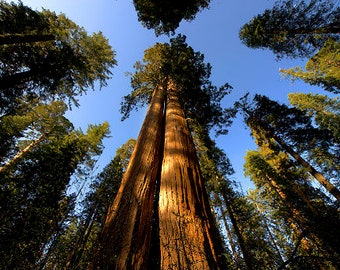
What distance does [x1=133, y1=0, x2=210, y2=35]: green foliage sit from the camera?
30.8 feet

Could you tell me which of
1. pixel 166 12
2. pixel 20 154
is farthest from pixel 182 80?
pixel 20 154

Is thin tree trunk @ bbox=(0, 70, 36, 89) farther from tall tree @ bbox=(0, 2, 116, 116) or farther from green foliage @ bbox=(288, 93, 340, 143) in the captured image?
green foliage @ bbox=(288, 93, 340, 143)

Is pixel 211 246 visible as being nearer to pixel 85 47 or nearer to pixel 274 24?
pixel 85 47

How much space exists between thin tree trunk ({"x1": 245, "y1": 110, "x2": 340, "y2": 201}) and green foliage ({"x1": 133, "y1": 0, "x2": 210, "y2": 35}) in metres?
10.1

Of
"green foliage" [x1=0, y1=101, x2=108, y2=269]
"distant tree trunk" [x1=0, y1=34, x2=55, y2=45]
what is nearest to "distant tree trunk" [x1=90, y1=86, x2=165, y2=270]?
"green foliage" [x1=0, y1=101, x2=108, y2=269]

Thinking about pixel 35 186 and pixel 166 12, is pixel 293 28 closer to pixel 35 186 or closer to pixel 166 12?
pixel 166 12

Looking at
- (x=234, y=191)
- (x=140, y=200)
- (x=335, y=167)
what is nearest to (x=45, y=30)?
(x=140, y=200)

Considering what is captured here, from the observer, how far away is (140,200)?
3037 millimetres

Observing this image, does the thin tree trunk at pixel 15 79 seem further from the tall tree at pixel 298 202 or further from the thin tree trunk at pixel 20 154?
the tall tree at pixel 298 202

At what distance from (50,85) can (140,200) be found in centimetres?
902

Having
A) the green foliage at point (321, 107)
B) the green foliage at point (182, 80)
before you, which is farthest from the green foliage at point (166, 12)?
the green foliage at point (321, 107)

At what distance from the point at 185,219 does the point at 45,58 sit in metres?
10.3

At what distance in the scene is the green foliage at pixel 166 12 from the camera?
370 inches

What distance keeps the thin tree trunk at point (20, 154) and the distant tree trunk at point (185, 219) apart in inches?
449
